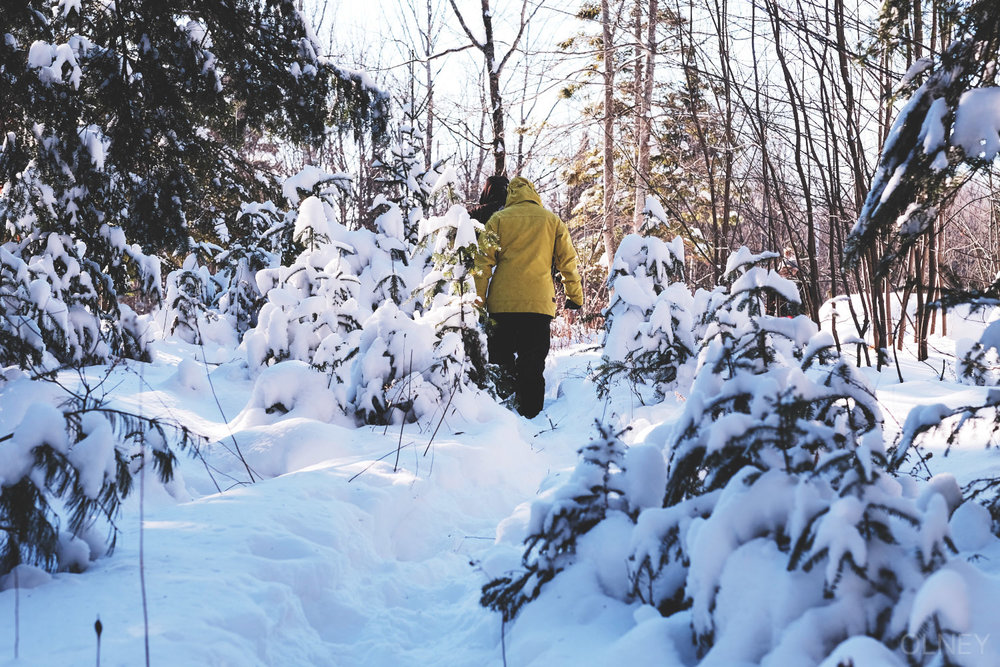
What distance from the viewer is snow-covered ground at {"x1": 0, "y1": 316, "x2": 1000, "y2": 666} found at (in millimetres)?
1604

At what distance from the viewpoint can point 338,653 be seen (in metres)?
1.98

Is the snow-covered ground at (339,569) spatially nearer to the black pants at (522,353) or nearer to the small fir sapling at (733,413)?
the small fir sapling at (733,413)

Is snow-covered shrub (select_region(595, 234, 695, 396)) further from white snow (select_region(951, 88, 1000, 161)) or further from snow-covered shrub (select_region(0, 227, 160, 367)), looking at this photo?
snow-covered shrub (select_region(0, 227, 160, 367))

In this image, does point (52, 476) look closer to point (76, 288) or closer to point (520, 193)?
point (520, 193)

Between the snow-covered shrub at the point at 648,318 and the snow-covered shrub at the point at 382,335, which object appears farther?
the snow-covered shrub at the point at 648,318

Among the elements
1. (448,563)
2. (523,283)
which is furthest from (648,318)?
(448,563)

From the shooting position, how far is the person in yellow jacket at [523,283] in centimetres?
546

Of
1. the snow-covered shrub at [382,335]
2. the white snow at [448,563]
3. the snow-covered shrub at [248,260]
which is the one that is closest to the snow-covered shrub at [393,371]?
the snow-covered shrub at [382,335]

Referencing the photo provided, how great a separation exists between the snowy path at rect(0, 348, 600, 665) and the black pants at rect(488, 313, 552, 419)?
1.67m

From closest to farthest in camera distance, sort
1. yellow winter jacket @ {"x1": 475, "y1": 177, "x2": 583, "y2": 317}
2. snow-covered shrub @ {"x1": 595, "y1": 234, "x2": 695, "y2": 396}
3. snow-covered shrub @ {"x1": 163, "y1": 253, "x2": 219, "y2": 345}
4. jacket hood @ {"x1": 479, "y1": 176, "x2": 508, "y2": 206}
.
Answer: snow-covered shrub @ {"x1": 595, "y1": 234, "x2": 695, "y2": 396}
yellow winter jacket @ {"x1": 475, "y1": 177, "x2": 583, "y2": 317}
jacket hood @ {"x1": 479, "y1": 176, "x2": 508, "y2": 206}
snow-covered shrub @ {"x1": 163, "y1": 253, "x2": 219, "y2": 345}

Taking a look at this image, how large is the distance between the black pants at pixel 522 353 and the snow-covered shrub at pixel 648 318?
0.62m

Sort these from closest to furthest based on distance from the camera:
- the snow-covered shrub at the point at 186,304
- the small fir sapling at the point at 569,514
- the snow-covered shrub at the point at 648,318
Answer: the small fir sapling at the point at 569,514
the snow-covered shrub at the point at 648,318
the snow-covered shrub at the point at 186,304

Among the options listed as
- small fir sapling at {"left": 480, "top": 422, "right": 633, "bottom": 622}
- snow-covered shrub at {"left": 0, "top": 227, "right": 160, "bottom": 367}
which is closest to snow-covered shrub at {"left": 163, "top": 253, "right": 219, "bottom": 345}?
snow-covered shrub at {"left": 0, "top": 227, "right": 160, "bottom": 367}

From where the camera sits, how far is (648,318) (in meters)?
5.40
